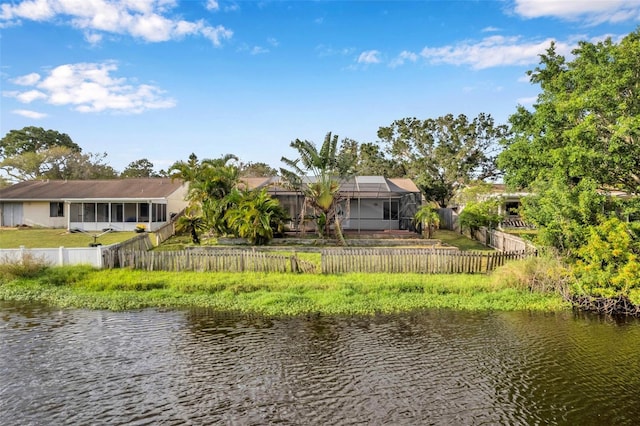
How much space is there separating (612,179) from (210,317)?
14.0 metres

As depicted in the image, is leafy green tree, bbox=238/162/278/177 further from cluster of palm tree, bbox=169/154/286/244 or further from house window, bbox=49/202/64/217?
cluster of palm tree, bbox=169/154/286/244

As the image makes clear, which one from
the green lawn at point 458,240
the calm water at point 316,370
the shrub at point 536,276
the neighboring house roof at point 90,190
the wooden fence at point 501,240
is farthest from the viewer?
the neighboring house roof at point 90,190

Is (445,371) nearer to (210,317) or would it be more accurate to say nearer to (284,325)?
(284,325)

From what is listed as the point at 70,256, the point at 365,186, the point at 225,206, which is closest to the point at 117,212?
the point at 225,206

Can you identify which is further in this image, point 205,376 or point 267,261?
point 267,261

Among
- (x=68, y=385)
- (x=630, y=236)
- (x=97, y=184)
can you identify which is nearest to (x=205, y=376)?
(x=68, y=385)

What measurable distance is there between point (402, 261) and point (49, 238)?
21459 millimetres

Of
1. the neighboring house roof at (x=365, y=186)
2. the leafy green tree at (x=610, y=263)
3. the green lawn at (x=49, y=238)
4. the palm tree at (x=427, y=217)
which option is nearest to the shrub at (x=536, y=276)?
the leafy green tree at (x=610, y=263)

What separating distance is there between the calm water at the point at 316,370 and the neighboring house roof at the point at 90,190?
21.0m

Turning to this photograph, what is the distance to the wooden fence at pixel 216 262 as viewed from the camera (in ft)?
53.5

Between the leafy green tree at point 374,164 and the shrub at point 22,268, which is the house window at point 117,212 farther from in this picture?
the leafy green tree at point 374,164

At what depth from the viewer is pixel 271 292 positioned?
14.1 m

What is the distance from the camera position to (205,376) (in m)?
8.14

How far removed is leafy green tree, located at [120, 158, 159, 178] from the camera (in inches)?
2282
